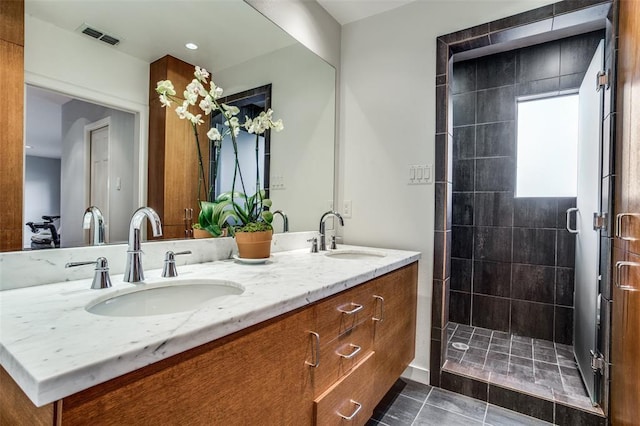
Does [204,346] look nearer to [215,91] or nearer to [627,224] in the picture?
[215,91]

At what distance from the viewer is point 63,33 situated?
0.97m

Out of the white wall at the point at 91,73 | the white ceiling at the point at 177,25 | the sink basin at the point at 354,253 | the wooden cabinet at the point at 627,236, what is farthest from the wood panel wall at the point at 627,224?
the white wall at the point at 91,73

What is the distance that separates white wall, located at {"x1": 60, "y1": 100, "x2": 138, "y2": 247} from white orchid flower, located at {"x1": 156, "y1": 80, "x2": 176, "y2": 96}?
154 mm

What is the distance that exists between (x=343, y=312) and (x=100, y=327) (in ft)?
2.40

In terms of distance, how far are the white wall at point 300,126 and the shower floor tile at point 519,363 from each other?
1330mm

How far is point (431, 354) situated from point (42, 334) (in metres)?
Result: 1.84

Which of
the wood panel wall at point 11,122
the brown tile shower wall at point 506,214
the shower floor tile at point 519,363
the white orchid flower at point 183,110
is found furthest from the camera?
the brown tile shower wall at point 506,214

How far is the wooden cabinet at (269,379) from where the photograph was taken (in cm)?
52

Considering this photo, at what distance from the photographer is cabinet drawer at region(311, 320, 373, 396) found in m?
1.00

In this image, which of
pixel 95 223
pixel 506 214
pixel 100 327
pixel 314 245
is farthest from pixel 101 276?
pixel 506 214

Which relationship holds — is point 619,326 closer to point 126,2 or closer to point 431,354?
point 431,354

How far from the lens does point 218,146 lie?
4.76ft

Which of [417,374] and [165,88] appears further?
[417,374]

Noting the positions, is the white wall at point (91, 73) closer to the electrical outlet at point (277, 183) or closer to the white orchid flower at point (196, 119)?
the white orchid flower at point (196, 119)
